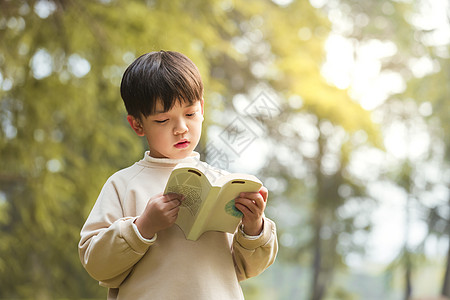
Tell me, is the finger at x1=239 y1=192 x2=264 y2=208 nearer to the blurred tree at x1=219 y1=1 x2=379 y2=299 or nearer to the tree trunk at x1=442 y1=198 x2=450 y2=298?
the blurred tree at x1=219 y1=1 x2=379 y2=299

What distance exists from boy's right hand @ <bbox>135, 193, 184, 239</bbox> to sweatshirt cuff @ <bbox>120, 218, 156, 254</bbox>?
11 millimetres

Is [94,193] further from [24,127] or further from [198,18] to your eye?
[198,18]

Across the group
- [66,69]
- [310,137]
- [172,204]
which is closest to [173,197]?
[172,204]

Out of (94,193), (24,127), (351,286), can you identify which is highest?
(24,127)

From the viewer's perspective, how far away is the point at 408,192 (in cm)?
909

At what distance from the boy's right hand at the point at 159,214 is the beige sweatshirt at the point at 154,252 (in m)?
0.02

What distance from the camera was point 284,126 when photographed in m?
8.55

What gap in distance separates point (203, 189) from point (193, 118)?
0.60 feet

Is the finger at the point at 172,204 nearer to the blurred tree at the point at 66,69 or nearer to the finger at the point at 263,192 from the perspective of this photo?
the finger at the point at 263,192

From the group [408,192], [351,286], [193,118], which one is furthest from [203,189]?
[351,286]

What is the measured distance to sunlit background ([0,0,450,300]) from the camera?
3975 mm

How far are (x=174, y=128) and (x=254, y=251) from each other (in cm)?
30

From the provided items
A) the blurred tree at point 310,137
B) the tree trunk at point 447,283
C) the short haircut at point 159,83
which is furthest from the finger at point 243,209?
the tree trunk at point 447,283

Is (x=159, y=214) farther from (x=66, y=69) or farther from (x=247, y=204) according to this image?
(x=66, y=69)
